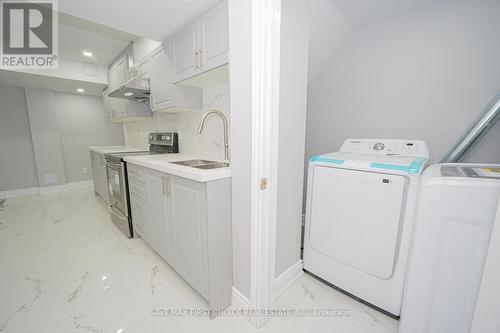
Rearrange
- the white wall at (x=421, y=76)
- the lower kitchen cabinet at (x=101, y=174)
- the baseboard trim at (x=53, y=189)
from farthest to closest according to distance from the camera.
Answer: the baseboard trim at (x=53, y=189) < the lower kitchen cabinet at (x=101, y=174) < the white wall at (x=421, y=76)

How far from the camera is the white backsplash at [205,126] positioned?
1868 mm

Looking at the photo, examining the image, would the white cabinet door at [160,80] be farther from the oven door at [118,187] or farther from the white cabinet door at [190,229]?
the white cabinet door at [190,229]

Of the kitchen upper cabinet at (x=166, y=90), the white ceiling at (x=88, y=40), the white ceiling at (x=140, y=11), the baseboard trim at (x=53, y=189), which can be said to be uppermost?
the white ceiling at (x=88, y=40)

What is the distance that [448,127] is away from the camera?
1.47m

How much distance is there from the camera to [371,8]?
154 centimetres

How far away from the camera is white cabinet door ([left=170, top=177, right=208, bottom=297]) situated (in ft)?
3.78

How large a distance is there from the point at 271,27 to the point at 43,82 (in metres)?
4.37

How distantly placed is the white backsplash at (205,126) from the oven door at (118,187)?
719 millimetres

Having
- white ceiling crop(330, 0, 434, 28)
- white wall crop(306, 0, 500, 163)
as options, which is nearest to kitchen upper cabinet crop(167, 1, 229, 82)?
white ceiling crop(330, 0, 434, 28)

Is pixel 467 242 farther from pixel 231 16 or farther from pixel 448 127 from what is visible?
pixel 231 16

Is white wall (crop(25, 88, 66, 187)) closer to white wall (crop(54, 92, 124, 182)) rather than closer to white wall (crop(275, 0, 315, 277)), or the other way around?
white wall (crop(54, 92, 124, 182))

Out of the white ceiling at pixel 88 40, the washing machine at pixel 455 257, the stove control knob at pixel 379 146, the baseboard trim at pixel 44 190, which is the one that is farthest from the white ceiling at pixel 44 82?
the washing machine at pixel 455 257

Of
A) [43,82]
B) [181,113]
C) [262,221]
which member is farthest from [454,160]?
[43,82]

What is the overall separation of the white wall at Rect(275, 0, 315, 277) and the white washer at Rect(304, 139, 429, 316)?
171 mm
